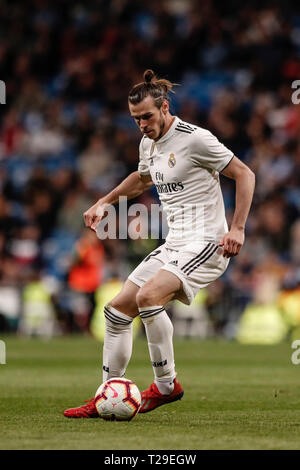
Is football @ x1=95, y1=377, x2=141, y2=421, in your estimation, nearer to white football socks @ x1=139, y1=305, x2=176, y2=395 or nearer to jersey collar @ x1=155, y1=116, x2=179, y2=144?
white football socks @ x1=139, y1=305, x2=176, y2=395

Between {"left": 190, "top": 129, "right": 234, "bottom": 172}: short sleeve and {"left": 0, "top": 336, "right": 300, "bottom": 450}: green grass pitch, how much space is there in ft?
Result: 5.44

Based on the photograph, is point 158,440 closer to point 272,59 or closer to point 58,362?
point 58,362

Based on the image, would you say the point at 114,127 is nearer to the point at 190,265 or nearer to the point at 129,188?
the point at 129,188

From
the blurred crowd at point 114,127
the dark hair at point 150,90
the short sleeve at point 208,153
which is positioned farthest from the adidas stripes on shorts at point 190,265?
the blurred crowd at point 114,127

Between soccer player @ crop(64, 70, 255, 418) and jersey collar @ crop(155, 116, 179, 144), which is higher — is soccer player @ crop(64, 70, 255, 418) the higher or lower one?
the lower one

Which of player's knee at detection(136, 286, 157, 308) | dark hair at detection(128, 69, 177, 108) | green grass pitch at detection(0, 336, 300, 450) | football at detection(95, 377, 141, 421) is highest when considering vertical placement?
dark hair at detection(128, 69, 177, 108)

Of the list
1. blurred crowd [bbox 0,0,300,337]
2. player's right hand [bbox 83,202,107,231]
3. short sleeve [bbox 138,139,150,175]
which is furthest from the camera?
blurred crowd [bbox 0,0,300,337]

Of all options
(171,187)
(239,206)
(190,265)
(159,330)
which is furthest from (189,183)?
(159,330)

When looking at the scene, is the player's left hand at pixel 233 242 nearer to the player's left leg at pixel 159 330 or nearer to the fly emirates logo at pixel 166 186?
the player's left leg at pixel 159 330

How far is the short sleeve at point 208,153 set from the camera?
6332 mm

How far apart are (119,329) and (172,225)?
798 millimetres

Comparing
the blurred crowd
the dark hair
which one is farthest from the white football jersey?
the blurred crowd

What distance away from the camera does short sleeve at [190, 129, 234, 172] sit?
633 centimetres

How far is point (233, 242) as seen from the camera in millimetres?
6000
